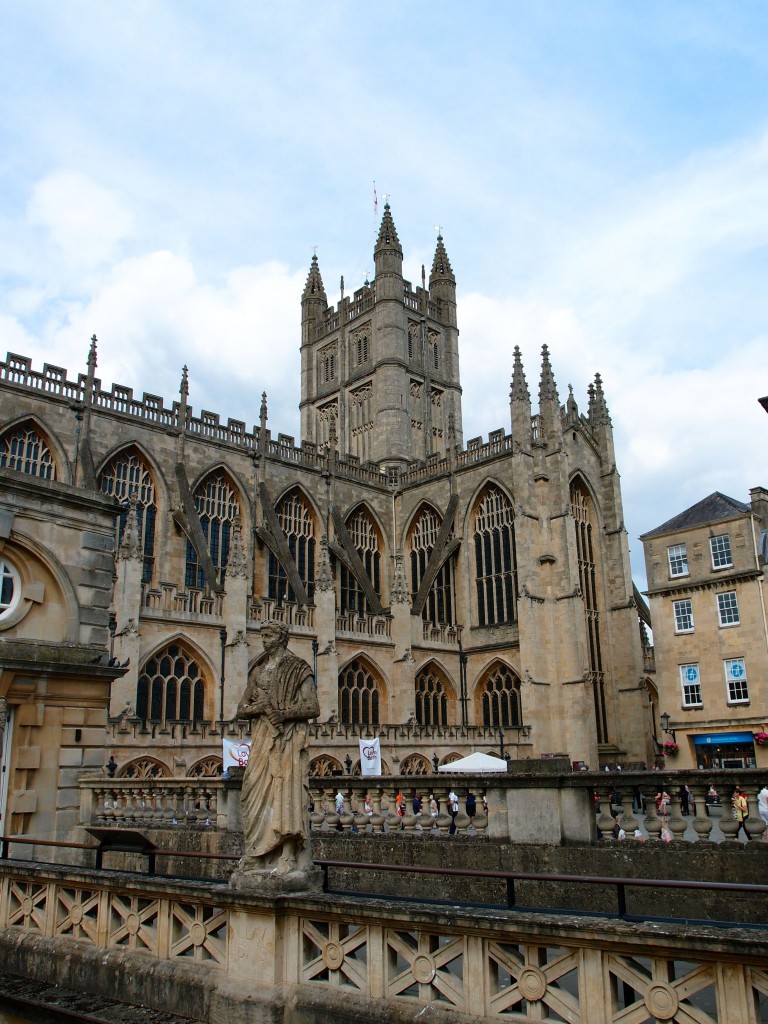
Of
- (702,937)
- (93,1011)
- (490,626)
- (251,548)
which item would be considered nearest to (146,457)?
(251,548)

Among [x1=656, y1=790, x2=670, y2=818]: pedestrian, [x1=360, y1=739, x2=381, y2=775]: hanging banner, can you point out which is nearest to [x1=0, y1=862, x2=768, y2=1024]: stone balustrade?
[x1=656, y1=790, x2=670, y2=818]: pedestrian

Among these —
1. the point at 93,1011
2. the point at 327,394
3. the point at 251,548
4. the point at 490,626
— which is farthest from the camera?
the point at 327,394

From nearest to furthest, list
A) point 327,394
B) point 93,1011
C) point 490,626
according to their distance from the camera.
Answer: point 93,1011 → point 490,626 → point 327,394

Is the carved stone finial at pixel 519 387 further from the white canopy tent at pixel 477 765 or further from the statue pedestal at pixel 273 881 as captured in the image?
the statue pedestal at pixel 273 881

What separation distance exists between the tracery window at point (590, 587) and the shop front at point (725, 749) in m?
5.70

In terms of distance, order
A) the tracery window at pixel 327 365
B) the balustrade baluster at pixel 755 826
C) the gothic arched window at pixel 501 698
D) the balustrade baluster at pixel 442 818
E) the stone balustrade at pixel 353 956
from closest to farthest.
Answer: the stone balustrade at pixel 353 956
the balustrade baluster at pixel 755 826
the balustrade baluster at pixel 442 818
the gothic arched window at pixel 501 698
the tracery window at pixel 327 365

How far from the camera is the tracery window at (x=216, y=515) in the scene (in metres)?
35.0

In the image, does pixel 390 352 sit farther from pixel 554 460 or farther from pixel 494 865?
pixel 494 865

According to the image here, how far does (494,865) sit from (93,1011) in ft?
16.4

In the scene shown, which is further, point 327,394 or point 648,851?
point 327,394

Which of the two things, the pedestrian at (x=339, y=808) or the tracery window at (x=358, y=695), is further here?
the tracery window at (x=358, y=695)

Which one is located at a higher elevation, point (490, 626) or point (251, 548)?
point (251, 548)

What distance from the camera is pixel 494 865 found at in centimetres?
976

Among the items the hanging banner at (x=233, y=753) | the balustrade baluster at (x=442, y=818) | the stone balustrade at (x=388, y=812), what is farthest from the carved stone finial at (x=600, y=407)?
the balustrade baluster at (x=442, y=818)
